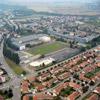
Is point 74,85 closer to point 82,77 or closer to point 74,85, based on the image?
point 74,85

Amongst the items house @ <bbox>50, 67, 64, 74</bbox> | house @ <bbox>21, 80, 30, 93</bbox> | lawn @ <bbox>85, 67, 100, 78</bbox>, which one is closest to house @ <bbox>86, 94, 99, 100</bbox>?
lawn @ <bbox>85, 67, 100, 78</bbox>

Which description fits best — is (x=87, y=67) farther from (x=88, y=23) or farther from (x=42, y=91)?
(x=88, y=23)

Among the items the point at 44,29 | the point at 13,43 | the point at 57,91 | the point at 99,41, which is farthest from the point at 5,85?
the point at 44,29

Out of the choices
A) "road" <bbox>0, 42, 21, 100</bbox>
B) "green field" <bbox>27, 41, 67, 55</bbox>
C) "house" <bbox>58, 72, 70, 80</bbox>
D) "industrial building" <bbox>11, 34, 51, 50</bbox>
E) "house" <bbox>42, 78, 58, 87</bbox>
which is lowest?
"road" <bbox>0, 42, 21, 100</bbox>

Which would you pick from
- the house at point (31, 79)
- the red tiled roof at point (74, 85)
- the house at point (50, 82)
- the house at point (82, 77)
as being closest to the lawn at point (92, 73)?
the house at point (82, 77)

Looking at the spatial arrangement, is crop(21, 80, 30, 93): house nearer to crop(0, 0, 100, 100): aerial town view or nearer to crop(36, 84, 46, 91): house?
crop(0, 0, 100, 100): aerial town view

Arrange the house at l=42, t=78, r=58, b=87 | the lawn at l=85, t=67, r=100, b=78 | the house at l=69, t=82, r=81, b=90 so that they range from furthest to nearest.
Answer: the lawn at l=85, t=67, r=100, b=78 → the house at l=42, t=78, r=58, b=87 → the house at l=69, t=82, r=81, b=90

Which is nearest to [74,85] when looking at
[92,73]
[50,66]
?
[92,73]

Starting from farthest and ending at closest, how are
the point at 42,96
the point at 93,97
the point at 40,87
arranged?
the point at 40,87, the point at 42,96, the point at 93,97
